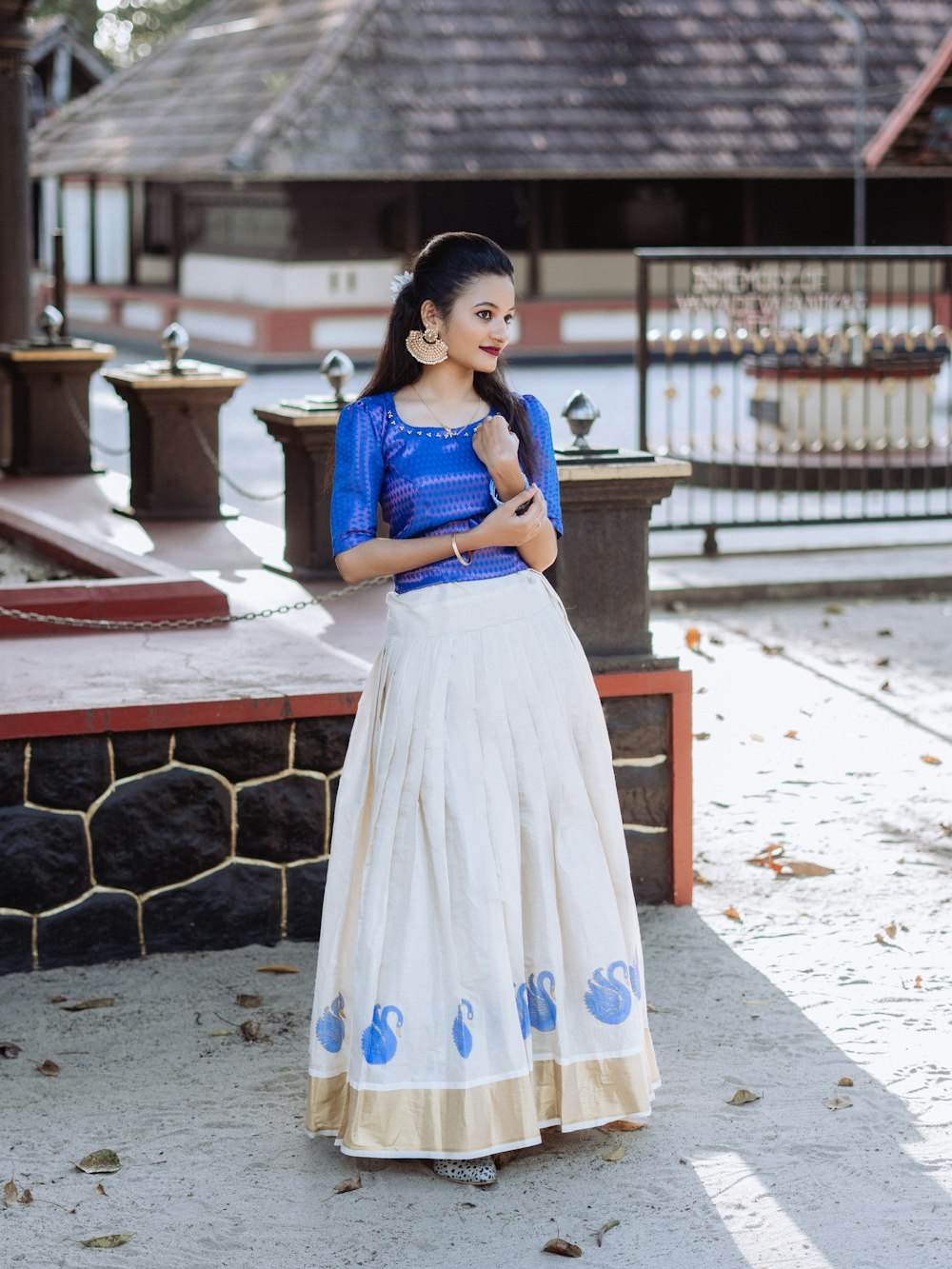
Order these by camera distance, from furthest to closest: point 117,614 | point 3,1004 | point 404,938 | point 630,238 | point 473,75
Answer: point 630,238 < point 473,75 < point 117,614 < point 3,1004 < point 404,938

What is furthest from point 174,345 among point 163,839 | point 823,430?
point 823,430

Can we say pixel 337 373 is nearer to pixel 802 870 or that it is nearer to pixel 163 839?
pixel 802 870

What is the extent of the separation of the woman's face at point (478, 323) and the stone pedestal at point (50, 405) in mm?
7299

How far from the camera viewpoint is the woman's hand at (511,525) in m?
3.52

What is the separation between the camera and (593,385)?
20.7m

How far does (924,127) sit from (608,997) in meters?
13.7

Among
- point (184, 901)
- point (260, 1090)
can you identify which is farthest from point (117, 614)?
point (260, 1090)

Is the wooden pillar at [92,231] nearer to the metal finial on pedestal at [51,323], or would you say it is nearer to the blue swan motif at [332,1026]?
the metal finial on pedestal at [51,323]

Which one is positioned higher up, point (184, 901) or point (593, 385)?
point (593, 385)

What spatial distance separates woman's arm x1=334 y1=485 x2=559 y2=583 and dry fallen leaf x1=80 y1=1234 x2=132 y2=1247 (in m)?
1.19

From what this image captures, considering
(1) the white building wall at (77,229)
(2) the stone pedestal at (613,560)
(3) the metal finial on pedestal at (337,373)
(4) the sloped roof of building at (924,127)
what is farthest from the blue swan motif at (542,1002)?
(1) the white building wall at (77,229)

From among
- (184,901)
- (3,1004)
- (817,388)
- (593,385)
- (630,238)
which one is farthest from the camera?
(630,238)

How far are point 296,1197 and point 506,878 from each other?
26.8 inches

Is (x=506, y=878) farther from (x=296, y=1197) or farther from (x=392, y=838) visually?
(x=296, y=1197)
